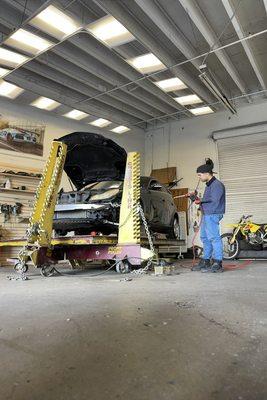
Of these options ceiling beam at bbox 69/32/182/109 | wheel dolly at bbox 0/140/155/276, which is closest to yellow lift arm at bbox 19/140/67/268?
wheel dolly at bbox 0/140/155/276

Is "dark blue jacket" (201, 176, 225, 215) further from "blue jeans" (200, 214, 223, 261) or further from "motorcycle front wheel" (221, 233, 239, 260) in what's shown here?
"motorcycle front wheel" (221, 233, 239, 260)

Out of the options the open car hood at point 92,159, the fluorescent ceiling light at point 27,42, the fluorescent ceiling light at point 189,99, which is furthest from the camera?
the fluorescent ceiling light at point 189,99

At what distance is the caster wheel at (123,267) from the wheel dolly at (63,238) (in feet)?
0.10

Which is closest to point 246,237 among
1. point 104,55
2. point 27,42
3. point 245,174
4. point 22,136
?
point 245,174

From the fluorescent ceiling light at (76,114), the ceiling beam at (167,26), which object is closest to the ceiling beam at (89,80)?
the fluorescent ceiling light at (76,114)

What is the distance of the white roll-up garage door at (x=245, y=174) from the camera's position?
9.77 metres

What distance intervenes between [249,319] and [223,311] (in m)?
0.22

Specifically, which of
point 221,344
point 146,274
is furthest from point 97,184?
point 221,344

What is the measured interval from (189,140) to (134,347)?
10558mm

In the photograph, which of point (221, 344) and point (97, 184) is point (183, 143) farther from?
point (221, 344)

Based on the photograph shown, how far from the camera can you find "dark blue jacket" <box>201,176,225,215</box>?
4738mm

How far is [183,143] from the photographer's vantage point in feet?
37.9

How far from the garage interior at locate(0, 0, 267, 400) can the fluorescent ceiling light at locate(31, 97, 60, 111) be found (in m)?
0.05

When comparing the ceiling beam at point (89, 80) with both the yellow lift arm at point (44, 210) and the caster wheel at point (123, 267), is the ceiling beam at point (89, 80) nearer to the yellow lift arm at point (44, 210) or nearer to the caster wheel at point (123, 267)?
the yellow lift arm at point (44, 210)
